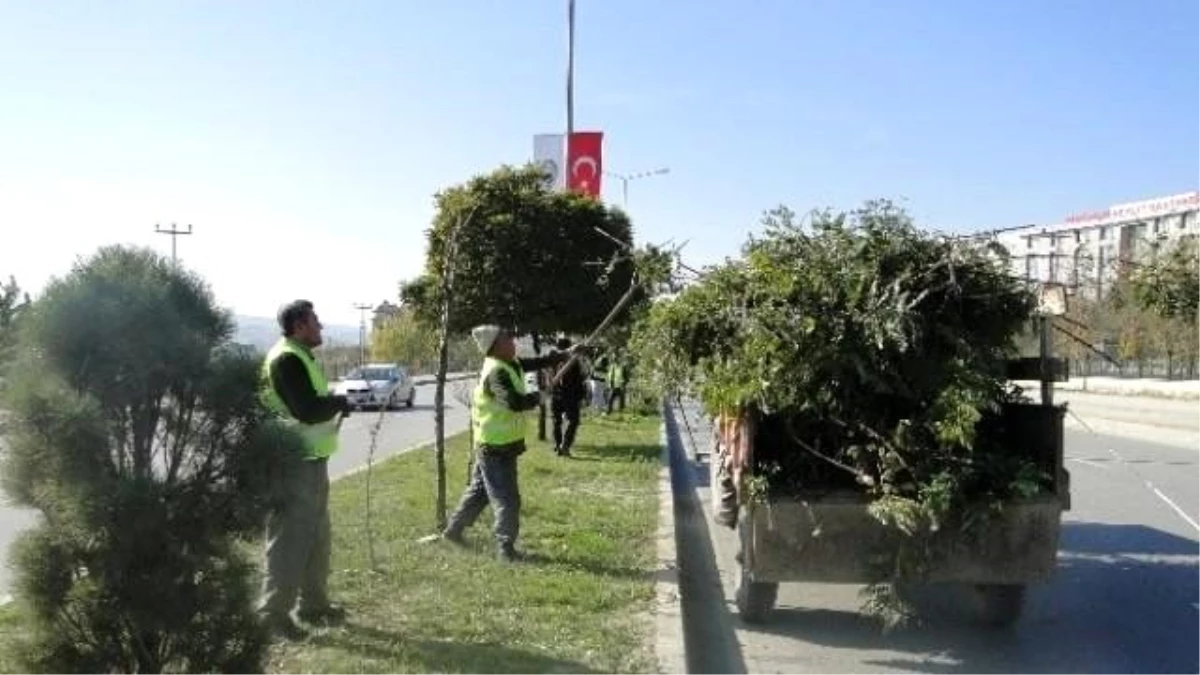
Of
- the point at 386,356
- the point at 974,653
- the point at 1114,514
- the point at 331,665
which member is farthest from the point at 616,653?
the point at 386,356

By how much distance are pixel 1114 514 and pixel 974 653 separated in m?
6.16

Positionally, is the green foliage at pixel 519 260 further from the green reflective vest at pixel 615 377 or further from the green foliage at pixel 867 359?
the green foliage at pixel 867 359

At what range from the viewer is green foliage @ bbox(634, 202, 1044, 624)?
6.57 meters

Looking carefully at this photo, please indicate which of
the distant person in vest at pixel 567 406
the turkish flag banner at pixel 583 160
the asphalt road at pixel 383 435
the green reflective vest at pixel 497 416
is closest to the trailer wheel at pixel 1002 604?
the green reflective vest at pixel 497 416

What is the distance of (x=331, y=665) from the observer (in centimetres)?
546

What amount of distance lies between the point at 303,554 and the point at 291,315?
3.84 ft

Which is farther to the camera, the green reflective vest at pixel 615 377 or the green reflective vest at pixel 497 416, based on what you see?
the green reflective vest at pixel 615 377

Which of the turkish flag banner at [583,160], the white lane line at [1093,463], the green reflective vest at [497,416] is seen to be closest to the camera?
the green reflective vest at [497,416]

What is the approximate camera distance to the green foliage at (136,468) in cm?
364

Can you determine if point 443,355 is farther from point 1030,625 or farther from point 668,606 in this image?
point 1030,625

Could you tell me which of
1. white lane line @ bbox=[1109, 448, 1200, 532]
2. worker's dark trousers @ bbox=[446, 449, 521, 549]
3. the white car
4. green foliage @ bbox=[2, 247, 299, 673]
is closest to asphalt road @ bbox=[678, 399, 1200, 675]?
white lane line @ bbox=[1109, 448, 1200, 532]

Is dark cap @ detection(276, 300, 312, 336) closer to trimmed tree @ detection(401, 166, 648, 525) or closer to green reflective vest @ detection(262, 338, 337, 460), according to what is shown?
green reflective vest @ detection(262, 338, 337, 460)

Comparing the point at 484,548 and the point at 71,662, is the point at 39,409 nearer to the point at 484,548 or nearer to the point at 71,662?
the point at 71,662

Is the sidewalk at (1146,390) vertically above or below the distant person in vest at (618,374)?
below
